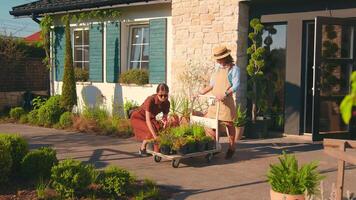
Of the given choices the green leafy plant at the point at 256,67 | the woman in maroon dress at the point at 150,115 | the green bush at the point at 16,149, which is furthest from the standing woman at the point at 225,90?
the green bush at the point at 16,149

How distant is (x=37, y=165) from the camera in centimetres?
581

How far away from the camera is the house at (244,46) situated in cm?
925

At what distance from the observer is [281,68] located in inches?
409

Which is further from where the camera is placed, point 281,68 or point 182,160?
point 281,68

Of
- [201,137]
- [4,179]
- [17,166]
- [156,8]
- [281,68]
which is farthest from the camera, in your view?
[156,8]

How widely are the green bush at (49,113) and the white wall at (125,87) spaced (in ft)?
4.00

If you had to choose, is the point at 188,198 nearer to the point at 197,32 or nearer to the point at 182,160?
the point at 182,160

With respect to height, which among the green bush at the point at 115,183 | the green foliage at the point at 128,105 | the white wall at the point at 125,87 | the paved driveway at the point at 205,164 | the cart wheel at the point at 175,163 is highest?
the white wall at the point at 125,87

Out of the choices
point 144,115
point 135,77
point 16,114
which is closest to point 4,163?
point 144,115

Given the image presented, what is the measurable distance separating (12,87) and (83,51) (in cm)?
289

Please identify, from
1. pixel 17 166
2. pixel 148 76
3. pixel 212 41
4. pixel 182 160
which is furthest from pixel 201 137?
pixel 148 76

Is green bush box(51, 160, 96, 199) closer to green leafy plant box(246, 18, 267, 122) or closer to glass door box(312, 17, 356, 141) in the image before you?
glass door box(312, 17, 356, 141)

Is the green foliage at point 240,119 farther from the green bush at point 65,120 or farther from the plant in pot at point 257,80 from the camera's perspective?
the green bush at point 65,120

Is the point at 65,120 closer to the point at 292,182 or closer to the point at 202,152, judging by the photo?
the point at 202,152
